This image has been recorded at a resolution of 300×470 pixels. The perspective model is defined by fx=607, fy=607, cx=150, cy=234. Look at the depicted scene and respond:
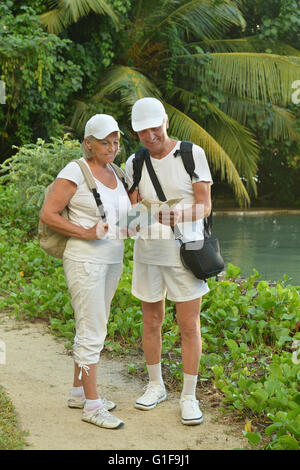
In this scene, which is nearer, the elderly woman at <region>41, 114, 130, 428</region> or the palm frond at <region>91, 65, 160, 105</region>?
the elderly woman at <region>41, 114, 130, 428</region>

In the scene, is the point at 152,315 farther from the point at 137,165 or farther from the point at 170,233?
the point at 137,165

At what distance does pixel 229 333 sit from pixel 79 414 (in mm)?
1592

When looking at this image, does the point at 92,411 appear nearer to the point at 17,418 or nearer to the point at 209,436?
the point at 17,418

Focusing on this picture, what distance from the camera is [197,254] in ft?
11.2

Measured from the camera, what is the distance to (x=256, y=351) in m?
4.33

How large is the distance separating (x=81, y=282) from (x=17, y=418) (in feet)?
2.83

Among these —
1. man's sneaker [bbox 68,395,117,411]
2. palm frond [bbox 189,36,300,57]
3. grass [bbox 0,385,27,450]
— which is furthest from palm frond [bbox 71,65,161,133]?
grass [bbox 0,385,27,450]

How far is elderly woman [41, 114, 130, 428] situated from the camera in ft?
10.8

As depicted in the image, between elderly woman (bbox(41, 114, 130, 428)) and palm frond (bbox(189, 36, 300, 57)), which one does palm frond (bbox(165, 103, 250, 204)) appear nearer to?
palm frond (bbox(189, 36, 300, 57))

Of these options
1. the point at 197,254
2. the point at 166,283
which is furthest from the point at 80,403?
the point at 197,254

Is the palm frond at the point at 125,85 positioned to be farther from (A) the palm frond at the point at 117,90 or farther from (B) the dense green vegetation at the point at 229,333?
(B) the dense green vegetation at the point at 229,333

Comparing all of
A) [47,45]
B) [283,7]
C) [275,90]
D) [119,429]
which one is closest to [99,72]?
[47,45]

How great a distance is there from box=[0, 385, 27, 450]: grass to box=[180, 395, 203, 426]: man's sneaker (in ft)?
2.91
